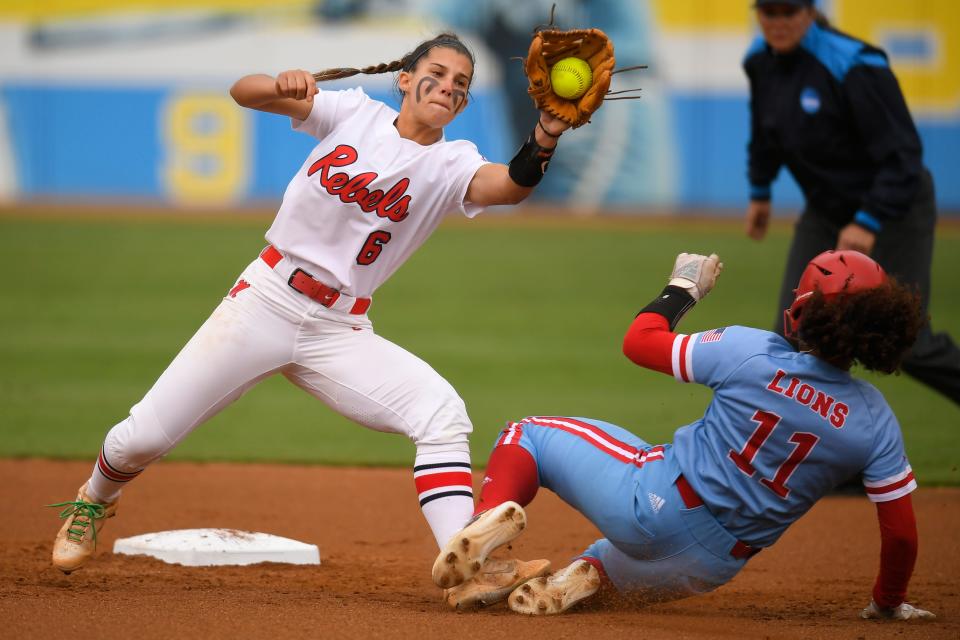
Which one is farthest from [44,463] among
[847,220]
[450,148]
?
[847,220]

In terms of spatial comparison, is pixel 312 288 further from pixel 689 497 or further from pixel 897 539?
pixel 897 539

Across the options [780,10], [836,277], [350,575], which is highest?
[780,10]

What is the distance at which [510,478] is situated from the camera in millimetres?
3434

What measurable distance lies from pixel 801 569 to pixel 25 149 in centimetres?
1658

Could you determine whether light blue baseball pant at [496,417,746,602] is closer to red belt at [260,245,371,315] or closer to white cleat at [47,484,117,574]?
red belt at [260,245,371,315]

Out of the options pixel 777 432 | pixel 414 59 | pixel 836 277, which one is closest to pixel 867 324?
pixel 836 277

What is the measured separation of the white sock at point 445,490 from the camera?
11.3ft

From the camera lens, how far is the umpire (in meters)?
5.06

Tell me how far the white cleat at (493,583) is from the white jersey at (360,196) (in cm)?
96

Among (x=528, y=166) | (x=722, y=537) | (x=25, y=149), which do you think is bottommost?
(x=25, y=149)

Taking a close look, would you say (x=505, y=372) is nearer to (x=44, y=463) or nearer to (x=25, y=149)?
(x=44, y=463)

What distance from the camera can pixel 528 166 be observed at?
3.47 m

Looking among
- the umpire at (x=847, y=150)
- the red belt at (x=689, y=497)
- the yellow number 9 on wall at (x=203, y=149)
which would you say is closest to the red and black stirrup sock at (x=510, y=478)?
the red belt at (x=689, y=497)

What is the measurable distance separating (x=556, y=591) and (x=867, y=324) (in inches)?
47.7
